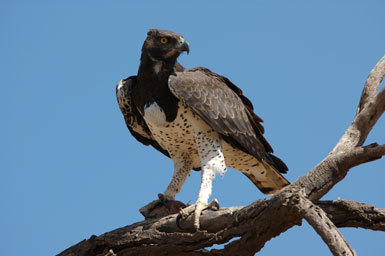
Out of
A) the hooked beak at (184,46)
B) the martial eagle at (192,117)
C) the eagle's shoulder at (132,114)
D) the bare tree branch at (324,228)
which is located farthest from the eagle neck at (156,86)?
the bare tree branch at (324,228)

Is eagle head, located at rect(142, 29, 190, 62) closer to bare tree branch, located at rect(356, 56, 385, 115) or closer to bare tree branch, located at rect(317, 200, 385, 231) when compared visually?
bare tree branch, located at rect(356, 56, 385, 115)

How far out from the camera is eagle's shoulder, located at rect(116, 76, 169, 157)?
9030 millimetres

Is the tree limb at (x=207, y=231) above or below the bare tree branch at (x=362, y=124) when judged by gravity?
below

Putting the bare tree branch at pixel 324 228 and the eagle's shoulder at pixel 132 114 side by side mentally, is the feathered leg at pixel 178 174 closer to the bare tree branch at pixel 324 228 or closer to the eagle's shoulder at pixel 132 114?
the eagle's shoulder at pixel 132 114

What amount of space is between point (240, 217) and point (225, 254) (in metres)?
0.51

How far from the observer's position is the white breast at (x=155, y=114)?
8.28m

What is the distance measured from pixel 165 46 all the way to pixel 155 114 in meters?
0.99

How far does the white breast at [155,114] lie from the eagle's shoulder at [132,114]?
0.64m

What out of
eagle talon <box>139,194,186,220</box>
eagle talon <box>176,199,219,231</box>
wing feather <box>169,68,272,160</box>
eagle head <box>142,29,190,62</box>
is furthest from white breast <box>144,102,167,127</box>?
eagle talon <box>176,199,219,231</box>

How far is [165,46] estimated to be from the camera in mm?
8445

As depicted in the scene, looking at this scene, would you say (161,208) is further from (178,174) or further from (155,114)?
(155,114)

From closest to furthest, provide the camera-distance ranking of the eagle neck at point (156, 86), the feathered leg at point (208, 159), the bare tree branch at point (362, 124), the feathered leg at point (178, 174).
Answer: the bare tree branch at point (362, 124)
the feathered leg at point (208, 159)
the eagle neck at point (156, 86)
the feathered leg at point (178, 174)

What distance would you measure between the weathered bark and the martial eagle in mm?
842

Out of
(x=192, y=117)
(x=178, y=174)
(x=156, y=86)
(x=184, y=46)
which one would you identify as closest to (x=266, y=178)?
(x=178, y=174)
